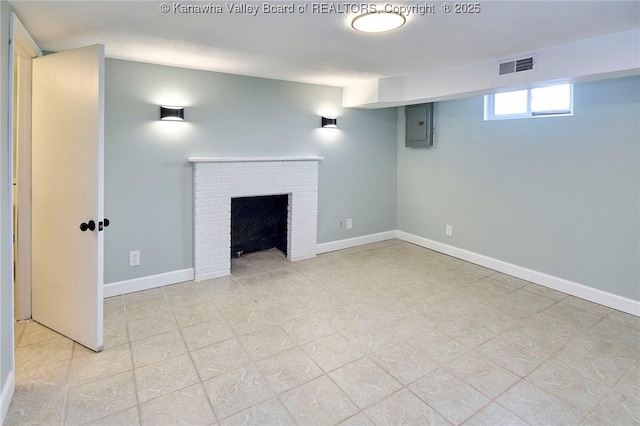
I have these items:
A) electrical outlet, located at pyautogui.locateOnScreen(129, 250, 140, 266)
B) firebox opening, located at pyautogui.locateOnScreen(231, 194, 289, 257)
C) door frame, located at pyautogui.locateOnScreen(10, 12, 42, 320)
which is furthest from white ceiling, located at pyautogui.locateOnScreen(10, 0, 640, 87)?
electrical outlet, located at pyautogui.locateOnScreen(129, 250, 140, 266)

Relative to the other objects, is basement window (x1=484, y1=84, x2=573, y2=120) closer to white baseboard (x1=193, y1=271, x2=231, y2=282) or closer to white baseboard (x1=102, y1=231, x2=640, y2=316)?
white baseboard (x1=102, y1=231, x2=640, y2=316)

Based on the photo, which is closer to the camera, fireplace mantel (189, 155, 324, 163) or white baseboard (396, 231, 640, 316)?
white baseboard (396, 231, 640, 316)

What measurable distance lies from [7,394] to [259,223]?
115 inches

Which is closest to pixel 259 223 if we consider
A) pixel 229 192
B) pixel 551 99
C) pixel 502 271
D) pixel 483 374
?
pixel 229 192

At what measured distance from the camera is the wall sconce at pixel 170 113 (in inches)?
131

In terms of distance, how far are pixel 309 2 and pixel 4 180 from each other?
6.03ft

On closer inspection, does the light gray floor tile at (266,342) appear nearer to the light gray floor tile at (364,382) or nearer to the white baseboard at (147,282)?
the light gray floor tile at (364,382)

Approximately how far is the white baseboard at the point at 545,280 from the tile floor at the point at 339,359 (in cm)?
11

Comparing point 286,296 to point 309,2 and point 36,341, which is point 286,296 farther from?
point 309,2

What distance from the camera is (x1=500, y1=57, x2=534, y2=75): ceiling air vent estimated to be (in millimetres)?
2900

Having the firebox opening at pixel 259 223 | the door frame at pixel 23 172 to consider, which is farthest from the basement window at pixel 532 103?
the door frame at pixel 23 172

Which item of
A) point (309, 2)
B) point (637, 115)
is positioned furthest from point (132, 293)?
point (637, 115)

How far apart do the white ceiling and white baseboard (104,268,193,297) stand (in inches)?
78.7

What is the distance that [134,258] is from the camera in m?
3.45
